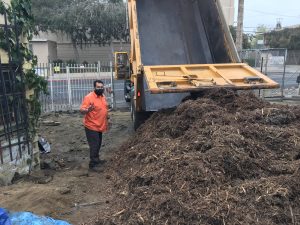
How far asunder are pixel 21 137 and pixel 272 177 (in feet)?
12.8

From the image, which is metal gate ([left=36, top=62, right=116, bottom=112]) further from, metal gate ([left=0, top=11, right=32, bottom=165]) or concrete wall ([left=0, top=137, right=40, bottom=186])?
metal gate ([left=0, top=11, right=32, bottom=165])

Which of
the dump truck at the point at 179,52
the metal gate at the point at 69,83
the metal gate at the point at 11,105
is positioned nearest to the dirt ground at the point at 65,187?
the metal gate at the point at 11,105

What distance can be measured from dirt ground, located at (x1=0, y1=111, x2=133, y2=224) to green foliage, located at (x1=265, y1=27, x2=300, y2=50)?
3589cm

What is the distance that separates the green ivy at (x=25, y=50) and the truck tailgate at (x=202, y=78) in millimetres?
1817

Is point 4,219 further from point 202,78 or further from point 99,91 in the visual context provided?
point 202,78

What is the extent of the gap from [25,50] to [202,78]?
285 centimetres

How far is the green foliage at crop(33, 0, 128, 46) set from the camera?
1363 inches

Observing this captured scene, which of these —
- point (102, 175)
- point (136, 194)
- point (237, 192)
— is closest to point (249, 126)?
point (237, 192)

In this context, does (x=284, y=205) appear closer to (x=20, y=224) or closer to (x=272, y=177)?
(x=272, y=177)

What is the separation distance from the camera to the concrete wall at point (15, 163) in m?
5.64

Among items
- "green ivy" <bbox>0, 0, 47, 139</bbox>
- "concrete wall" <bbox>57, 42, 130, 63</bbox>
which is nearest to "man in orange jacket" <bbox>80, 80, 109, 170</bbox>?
"green ivy" <bbox>0, 0, 47, 139</bbox>

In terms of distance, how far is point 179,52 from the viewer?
862cm

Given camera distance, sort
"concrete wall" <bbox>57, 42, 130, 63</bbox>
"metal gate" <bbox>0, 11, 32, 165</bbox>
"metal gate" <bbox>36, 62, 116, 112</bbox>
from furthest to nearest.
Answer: "concrete wall" <bbox>57, 42, 130, 63</bbox>, "metal gate" <bbox>36, 62, 116, 112</bbox>, "metal gate" <bbox>0, 11, 32, 165</bbox>

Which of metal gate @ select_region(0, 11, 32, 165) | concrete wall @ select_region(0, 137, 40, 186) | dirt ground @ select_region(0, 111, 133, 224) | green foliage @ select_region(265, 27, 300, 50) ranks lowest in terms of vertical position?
dirt ground @ select_region(0, 111, 133, 224)
